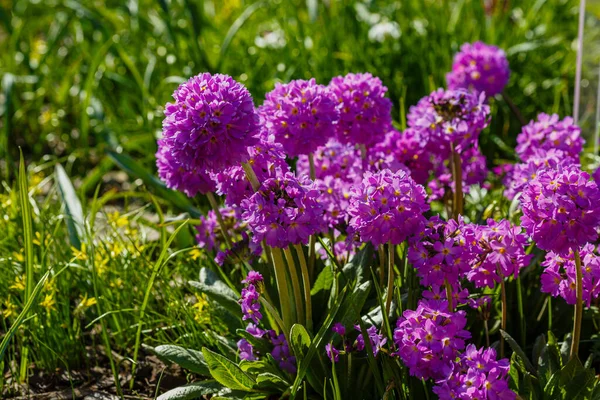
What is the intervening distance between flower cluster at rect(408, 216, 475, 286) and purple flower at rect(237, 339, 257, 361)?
0.54 metres

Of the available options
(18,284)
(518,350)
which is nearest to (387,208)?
(518,350)

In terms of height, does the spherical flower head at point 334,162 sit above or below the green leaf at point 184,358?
above

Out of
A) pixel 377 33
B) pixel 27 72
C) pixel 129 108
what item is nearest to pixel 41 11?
pixel 27 72

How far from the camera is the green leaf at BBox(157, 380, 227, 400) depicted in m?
2.06

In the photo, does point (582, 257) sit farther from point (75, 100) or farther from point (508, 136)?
point (75, 100)

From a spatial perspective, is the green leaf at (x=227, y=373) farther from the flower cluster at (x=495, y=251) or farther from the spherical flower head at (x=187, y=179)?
the flower cluster at (x=495, y=251)

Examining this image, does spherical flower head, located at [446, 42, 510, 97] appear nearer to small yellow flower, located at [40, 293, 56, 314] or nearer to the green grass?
the green grass

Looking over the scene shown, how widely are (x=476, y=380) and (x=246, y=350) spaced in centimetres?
67

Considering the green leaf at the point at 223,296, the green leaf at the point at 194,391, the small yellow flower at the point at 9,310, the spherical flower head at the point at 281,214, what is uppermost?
the spherical flower head at the point at 281,214

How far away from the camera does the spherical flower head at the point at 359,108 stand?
232 cm

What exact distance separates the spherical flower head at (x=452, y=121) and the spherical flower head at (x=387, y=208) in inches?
23.5

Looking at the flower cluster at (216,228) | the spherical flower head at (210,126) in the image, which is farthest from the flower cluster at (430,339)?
the flower cluster at (216,228)

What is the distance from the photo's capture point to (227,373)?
6.45 ft

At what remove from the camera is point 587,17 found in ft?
12.4
